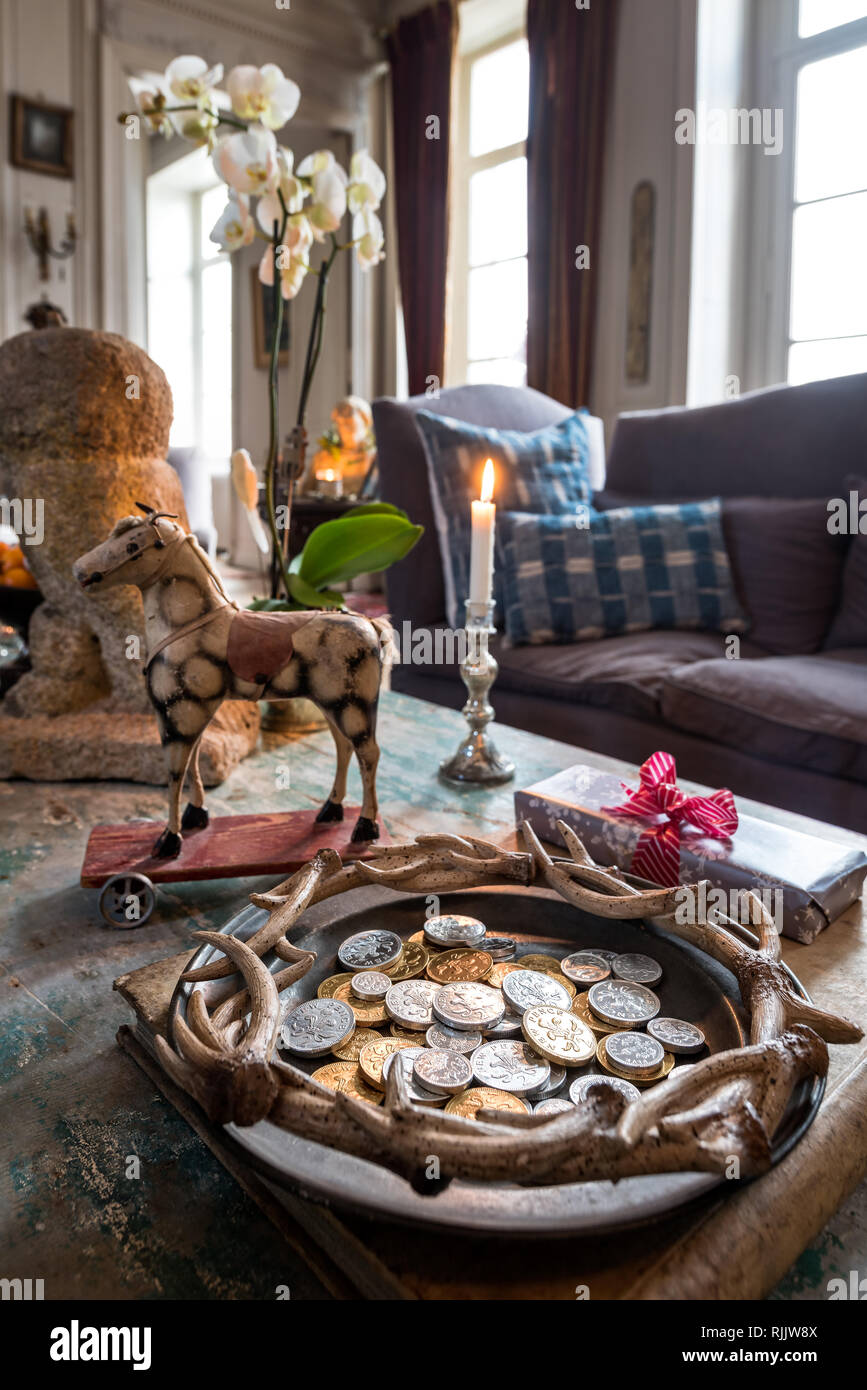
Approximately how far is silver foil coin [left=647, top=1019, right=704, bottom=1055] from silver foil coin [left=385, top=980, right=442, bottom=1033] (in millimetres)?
127

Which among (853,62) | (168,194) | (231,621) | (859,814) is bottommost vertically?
(859,814)

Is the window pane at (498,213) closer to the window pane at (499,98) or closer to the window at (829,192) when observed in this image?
the window pane at (499,98)

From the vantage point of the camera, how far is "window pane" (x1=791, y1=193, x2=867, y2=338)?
2.95 m

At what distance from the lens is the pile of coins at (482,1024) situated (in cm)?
46

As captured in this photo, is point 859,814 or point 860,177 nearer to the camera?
point 859,814

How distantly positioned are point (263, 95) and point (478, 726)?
78 centimetres

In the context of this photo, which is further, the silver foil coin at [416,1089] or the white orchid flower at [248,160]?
the white orchid flower at [248,160]

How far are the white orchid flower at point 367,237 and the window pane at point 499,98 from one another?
3.51 m

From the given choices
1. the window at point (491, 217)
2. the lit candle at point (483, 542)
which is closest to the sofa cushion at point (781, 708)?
the lit candle at point (483, 542)

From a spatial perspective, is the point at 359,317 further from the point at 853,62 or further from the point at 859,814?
the point at 859,814

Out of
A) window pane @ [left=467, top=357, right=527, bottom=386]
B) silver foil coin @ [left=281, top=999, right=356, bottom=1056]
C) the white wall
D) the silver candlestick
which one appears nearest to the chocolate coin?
silver foil coin @ [left=281, top=999, right=356, bottom=1056]
